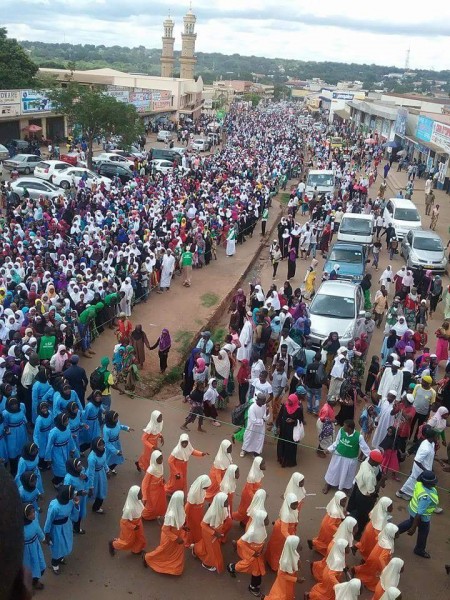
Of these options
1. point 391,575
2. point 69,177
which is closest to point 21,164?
point 69,177

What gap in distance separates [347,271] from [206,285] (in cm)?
359

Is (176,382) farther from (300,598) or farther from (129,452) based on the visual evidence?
(300,598)

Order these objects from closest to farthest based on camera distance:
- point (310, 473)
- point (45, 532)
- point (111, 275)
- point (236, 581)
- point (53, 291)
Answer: point (45, 532), point (236, 581), point (310, 473), point (53, 291), point (111, 275)

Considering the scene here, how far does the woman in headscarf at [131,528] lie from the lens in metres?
5.88

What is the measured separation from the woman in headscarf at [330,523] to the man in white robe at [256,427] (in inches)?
69.7

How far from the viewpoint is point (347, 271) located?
48.3 feet

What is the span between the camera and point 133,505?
587 centimetres

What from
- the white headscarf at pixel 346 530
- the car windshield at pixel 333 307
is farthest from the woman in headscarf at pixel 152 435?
the car windshield at pixel 333 307

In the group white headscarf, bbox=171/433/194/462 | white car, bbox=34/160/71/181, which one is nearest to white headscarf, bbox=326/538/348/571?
white headscarf, bbox=171/433/194/462

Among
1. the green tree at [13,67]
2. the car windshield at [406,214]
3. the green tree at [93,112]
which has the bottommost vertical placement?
the car windshield at [406,214]

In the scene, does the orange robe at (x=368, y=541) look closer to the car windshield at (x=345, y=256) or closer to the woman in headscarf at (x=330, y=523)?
the woman in headscarf at (x=330, y=523)

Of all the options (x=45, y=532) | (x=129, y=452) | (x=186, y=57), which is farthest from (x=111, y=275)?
(x=186, y=57)

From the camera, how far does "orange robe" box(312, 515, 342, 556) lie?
242 inches

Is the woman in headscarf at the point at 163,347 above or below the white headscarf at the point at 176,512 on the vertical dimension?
below
